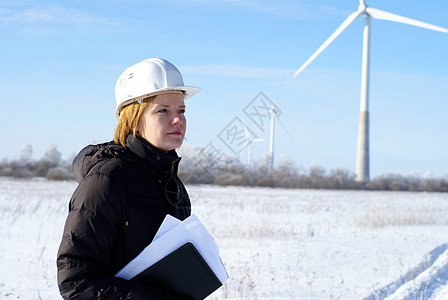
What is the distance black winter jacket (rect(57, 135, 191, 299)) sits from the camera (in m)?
1.86

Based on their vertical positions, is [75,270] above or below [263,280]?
above

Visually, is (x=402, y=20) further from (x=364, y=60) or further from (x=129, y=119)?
(x=129, y=119)

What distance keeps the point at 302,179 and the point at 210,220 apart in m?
33.5

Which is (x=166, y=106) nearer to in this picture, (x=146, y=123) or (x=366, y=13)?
(x=146, y=123)

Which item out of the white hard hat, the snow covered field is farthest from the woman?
the snow covered field

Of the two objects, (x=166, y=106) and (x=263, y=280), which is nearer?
(x=166, y=106)

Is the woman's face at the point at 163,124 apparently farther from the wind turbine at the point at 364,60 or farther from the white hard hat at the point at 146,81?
the wind turbine at the point at 364,60

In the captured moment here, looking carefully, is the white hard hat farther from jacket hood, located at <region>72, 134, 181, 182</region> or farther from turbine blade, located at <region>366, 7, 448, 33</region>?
turbine blade, located at <region>366, 7, 448, 33</region>

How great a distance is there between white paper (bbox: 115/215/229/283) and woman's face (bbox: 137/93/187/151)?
0.39m

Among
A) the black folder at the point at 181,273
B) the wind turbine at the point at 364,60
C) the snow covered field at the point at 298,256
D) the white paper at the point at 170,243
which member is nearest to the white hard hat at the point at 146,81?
the white paper at the point at 170,243

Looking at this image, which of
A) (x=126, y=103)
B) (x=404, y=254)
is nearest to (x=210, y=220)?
(x=404, y=254)

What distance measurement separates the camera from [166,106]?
2182 millimetres

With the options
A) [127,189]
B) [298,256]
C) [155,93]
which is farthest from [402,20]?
[127,189]

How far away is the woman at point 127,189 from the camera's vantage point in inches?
73.4
